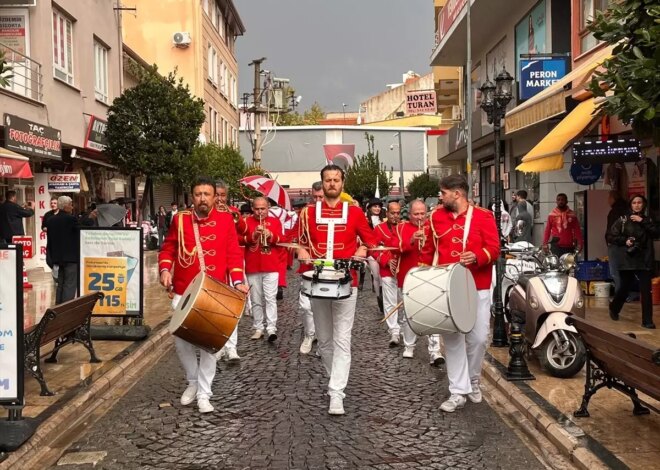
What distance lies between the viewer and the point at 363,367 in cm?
842

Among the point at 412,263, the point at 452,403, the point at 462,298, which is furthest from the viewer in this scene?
the point at 412,263

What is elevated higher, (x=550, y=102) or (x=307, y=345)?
(x=550, y=102)

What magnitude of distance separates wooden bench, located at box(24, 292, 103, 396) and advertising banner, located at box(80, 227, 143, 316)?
3.80 ft

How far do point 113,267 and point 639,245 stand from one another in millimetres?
7052

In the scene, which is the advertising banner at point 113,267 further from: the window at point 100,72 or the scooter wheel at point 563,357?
the window at point 100,72

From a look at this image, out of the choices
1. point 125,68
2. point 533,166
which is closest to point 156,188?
point 125,68

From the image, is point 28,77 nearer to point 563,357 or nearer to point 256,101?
point 563,357

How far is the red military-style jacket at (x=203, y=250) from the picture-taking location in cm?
659

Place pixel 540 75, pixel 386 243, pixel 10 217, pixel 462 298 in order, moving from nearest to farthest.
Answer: pixel 462 298 < pixel 386 243 < pixel 10 217 < pixel 540 75

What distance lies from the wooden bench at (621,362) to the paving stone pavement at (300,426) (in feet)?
2.83

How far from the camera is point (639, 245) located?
1012cm

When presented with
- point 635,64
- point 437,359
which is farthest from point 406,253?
point 635,64

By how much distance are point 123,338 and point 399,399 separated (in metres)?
4.34

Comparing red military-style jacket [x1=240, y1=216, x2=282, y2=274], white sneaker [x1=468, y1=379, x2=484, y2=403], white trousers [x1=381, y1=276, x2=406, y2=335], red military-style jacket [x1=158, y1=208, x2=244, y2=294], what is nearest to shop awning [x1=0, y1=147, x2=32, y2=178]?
red military-style jacket [x1=240, y1=216, x2=282, y2=274]
